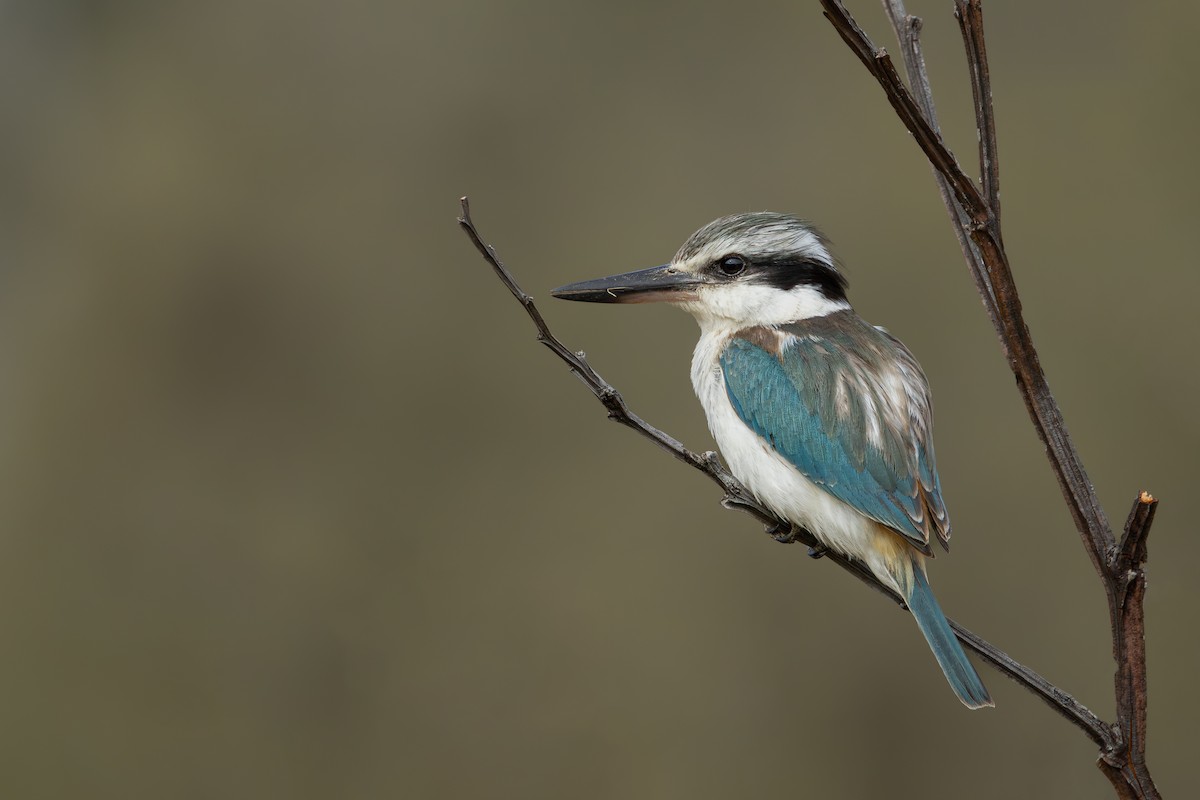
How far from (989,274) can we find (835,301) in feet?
3.94

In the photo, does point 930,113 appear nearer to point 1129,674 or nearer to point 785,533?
point 1129,674

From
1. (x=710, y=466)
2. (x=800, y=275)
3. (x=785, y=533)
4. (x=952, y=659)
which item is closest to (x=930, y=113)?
(x=710, y=466)

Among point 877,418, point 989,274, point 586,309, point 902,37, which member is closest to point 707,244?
point 877,418

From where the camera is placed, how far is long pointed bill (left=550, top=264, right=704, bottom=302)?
6.73 feet

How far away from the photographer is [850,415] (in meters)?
1.94

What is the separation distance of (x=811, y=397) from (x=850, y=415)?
75 millimetres

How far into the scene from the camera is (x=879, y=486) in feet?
5.97

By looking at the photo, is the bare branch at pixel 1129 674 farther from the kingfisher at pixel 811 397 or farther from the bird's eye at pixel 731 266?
the bird's eye at pixel 731 266

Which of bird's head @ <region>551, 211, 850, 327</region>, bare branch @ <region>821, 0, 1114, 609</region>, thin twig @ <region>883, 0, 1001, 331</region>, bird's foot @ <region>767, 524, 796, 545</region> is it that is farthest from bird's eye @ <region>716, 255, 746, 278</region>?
bare branch @ <region>821, 0, 1114, 609</region>

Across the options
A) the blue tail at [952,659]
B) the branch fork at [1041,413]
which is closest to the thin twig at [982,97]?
the branch fork at [1041,413]

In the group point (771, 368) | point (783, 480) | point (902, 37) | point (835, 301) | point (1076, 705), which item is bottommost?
point (1076, 705)

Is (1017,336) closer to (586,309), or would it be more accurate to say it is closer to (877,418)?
(877,418)

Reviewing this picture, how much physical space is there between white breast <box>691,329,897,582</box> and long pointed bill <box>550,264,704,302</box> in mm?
156

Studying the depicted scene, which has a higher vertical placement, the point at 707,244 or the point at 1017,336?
the point at 707,244
